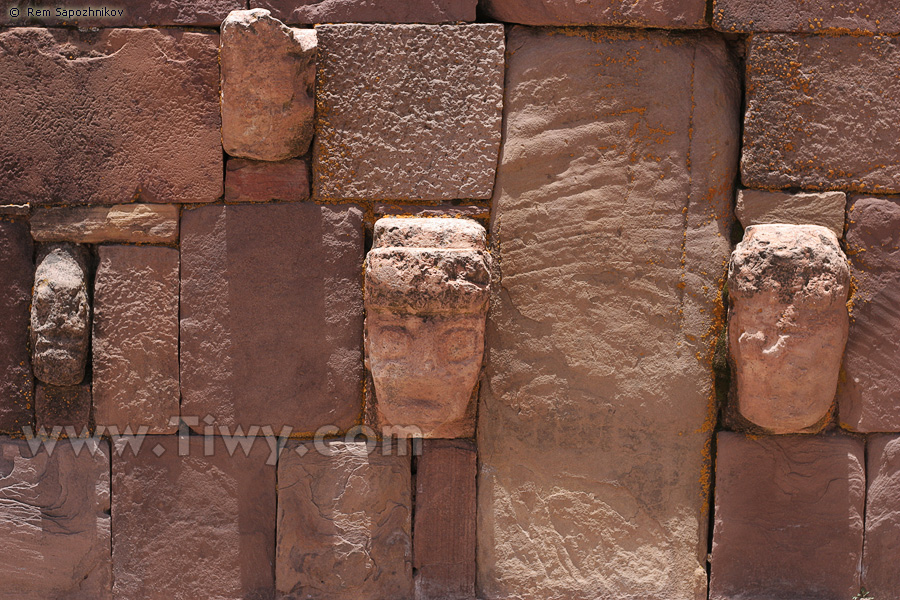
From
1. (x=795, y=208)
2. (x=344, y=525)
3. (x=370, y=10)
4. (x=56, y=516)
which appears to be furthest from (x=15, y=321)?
(x=795, y=208)

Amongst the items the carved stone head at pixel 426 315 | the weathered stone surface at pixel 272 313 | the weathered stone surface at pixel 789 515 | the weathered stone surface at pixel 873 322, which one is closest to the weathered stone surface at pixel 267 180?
the weathered stone surface at pixel 272 313

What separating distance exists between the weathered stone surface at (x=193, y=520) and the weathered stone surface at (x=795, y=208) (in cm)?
200

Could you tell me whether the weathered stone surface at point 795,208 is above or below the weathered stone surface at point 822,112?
below

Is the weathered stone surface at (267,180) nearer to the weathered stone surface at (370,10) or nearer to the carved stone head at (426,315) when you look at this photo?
the carved stone head at (426,315)

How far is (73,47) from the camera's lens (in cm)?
263

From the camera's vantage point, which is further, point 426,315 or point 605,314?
point 605,314

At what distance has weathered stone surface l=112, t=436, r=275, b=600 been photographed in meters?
2.73

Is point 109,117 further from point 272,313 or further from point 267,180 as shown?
point 272,313

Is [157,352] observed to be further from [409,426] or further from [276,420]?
[409,426]

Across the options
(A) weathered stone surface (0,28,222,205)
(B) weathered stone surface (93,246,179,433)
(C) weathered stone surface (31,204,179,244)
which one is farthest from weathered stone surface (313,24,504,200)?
(B) weathered stone surface (93,246,179,433)

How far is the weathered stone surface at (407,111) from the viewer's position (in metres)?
2.60

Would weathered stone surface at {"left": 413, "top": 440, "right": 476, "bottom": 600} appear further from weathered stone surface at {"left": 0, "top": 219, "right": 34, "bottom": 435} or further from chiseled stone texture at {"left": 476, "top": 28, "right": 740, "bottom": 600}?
weathered stone surface at {"left": 0, "top": 219, "right": 34, "bottom": 435}

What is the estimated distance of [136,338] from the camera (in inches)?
106

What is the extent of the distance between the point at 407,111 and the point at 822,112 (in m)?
1.49
